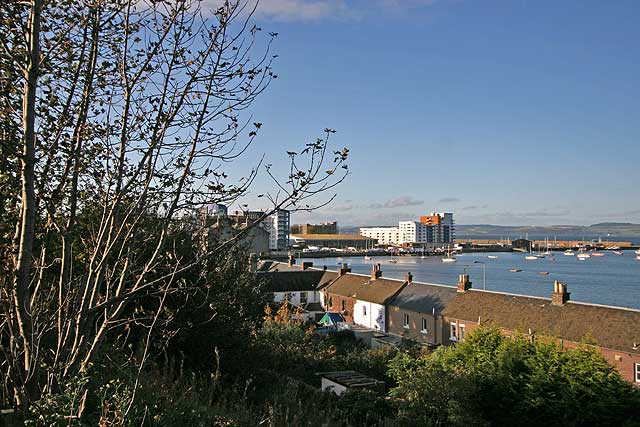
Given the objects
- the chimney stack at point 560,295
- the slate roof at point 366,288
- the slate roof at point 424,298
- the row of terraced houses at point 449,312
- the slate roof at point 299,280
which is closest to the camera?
the row of terraced houses at point 449,312

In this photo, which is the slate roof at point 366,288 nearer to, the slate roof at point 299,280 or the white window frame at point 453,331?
the slate roof at point 299,280

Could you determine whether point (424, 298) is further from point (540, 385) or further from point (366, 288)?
point (540, 385)

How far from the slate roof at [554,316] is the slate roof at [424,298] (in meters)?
0.83

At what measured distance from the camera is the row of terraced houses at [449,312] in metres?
28.0

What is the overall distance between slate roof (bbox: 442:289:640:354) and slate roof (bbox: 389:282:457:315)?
83cm

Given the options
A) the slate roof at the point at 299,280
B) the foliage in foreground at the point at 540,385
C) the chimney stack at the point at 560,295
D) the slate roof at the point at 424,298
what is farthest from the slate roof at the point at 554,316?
the slate roof at the point at 299,280

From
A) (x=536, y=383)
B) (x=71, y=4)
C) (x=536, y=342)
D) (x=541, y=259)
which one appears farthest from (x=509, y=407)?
(x=541, y=259)

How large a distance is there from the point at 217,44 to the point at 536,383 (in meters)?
16.1

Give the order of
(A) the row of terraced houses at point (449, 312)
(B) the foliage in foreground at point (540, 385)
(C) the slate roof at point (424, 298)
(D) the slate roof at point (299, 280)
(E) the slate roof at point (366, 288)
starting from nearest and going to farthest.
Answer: (B) the foliage in foreground at point (540, 385), (A) the row of terraced houses at point (449, 312), (C) the slate roof at point (424, 298), (E) the slate roof at point (366, 288), (D) the slate roof at point (299, 280)

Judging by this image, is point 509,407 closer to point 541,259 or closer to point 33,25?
point 33,25

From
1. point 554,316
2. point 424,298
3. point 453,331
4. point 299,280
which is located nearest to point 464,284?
point 424,298

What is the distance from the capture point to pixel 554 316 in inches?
1257

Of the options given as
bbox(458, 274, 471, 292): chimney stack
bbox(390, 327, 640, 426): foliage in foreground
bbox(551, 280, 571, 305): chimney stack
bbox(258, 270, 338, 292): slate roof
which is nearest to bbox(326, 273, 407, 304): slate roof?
bbox(258, 270, 338, 292): slate roof

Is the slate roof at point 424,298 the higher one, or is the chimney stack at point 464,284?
the chimney stack at point 464,284
